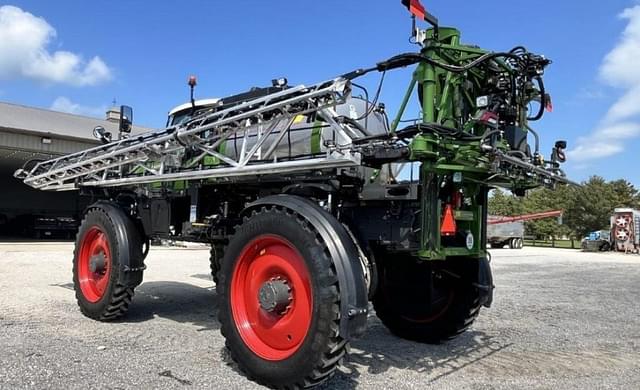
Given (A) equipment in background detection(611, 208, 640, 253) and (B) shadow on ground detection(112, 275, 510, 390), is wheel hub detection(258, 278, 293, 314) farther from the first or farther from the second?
(A) equipment in background detection(611, 208, 640, 253)

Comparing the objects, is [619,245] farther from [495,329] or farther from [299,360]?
[299,360]

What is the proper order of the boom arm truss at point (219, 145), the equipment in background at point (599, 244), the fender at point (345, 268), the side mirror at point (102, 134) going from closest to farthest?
the fender at point (345, 268), the boom arm truss at point (219, 145), the side mirror at point (102, 134), the equipment in background at point (599, 244)

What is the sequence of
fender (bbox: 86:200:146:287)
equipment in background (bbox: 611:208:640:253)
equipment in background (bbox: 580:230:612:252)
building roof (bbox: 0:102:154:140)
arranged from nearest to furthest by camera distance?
fender (bbox: 86:200:146:287)
building roof (bbox: 0:102:154:140)
equipment in background (bbox: 611:208:640:253)
equipment in background (bbox: 580:230:612:252)

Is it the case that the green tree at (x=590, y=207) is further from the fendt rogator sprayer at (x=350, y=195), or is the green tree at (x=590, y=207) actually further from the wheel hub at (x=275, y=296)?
the wheel hub at (x=275, y=296)

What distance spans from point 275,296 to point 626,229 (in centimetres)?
3704

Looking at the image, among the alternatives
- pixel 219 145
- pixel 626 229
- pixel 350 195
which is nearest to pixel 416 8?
pixel 350 195

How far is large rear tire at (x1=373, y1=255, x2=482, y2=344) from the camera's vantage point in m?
5.87

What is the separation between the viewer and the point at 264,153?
568cm

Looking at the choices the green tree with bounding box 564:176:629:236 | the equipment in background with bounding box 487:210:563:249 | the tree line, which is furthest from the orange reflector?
the green tree with bounding box 564:176:629:236

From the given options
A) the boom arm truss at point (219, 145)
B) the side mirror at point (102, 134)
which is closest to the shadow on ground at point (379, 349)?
the boom arm truss at point (219, 145)

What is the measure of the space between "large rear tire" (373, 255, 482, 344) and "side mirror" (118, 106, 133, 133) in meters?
4.34

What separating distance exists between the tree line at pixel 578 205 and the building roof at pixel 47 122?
31430mm

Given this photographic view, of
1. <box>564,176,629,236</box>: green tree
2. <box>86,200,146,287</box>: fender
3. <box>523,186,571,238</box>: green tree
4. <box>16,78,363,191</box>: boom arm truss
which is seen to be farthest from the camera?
<box>523,186,571,238</box>: green tree

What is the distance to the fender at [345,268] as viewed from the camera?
158 inches
